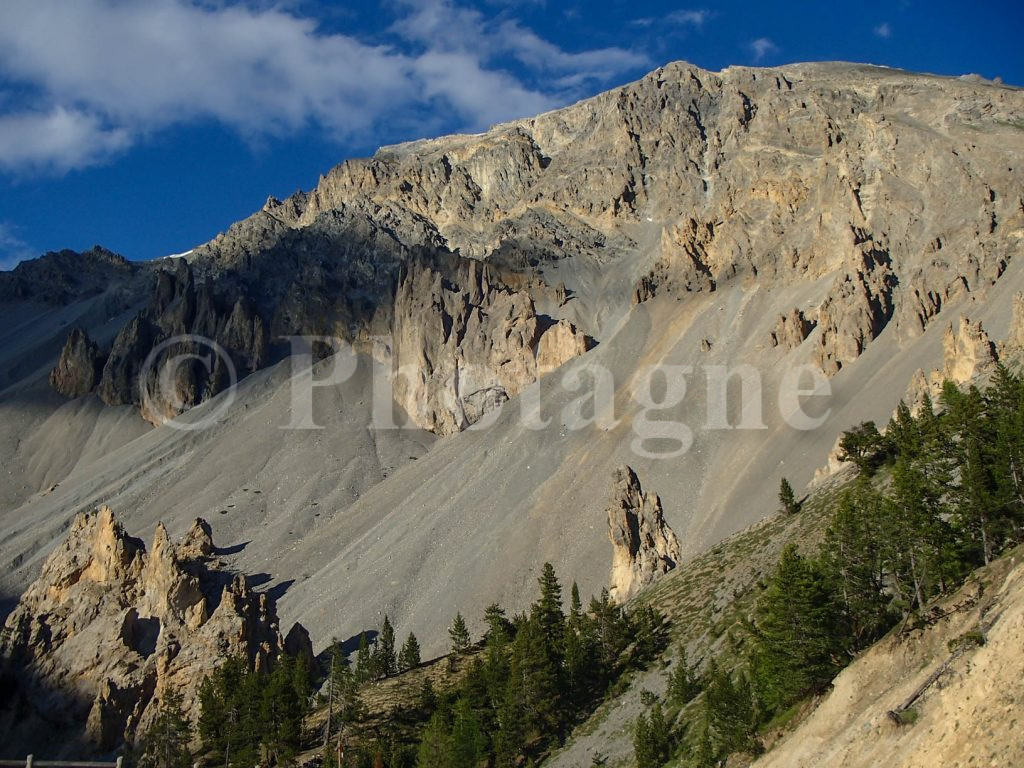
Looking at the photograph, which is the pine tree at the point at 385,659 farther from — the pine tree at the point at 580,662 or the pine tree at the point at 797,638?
the pine tree at the point at 797,638

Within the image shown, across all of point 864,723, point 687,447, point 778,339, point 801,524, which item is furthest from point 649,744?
point 778,339

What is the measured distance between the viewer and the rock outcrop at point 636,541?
2625 inches

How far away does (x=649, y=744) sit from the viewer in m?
37.1

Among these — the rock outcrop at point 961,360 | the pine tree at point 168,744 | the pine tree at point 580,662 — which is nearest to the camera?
the pine tree at point 168,744

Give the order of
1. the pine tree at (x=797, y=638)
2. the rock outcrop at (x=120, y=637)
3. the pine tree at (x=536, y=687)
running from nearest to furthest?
1. the pine tree at (x=797, y=638)
2. the pine tree at (x=536, y=687)
3. the rock outcrop at (x=120, y=637)

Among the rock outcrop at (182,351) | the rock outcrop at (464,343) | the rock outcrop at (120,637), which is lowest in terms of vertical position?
the rock outcrop at (120,637)

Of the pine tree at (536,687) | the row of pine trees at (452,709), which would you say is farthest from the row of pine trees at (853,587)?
the row of pine trees at (452,709)

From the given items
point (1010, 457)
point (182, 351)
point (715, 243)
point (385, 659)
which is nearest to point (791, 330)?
point (715, 243)

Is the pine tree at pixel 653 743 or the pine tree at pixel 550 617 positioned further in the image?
the pine tree at pixel 550 617

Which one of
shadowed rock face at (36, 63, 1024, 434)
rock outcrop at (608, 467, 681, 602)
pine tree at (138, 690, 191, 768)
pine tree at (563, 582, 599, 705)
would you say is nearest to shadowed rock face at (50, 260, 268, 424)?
shadowed rock face at (36, 63, 1024, 434)

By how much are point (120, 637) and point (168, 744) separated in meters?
20.7

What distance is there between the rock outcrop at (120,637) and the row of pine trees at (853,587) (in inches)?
1276

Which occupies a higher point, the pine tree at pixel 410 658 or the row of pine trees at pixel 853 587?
the pine tree at pixel 410 658

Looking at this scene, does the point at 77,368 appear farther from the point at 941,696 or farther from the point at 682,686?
the point at 941,696
